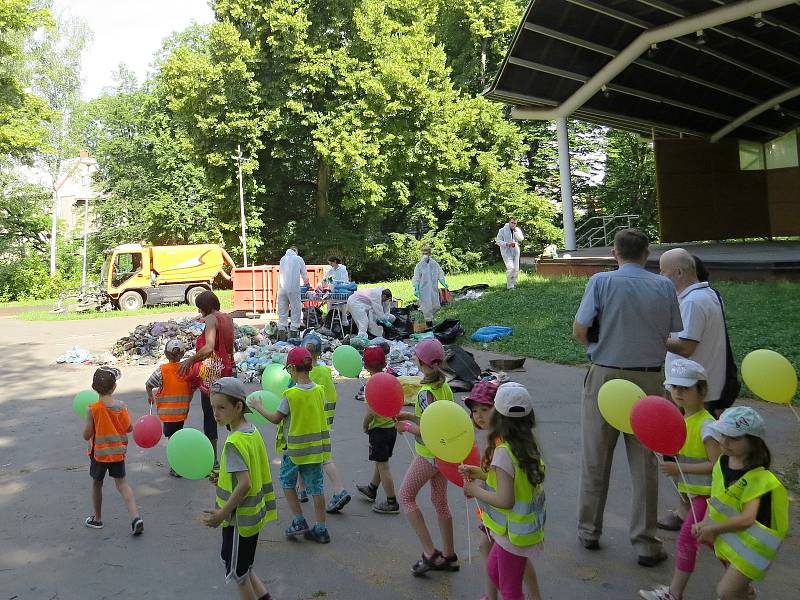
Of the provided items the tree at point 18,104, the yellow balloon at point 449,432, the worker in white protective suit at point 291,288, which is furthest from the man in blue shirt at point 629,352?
the tree at point 18,104

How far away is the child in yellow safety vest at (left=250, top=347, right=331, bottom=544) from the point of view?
471 cm

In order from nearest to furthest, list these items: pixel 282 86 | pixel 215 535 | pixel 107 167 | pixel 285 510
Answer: pixel 215 535
pixel 285 510
pixel 282 86
pixel 107 167

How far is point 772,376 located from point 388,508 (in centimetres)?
277

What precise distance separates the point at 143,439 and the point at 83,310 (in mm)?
24809

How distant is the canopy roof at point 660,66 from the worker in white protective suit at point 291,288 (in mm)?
7906

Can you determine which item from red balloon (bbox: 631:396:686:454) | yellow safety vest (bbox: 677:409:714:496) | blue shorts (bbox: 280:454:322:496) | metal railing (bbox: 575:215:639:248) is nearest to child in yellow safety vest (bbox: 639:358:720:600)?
yellow safety vest (bbox: 677:409:714:496)

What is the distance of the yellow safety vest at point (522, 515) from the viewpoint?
3.16 metres

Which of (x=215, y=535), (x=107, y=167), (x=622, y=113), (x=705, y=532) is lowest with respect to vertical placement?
(x=215, y=535)

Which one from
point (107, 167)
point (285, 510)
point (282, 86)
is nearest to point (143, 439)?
point (285, 510)

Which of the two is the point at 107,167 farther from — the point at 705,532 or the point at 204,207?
the point at 705,532

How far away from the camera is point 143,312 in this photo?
26.2 meters

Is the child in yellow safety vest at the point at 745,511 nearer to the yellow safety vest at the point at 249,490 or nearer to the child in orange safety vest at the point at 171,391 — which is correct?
the yellow safety vest at the point at 249,490

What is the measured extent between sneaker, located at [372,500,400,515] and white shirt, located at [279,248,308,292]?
1099 cm

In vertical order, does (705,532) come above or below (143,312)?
below
